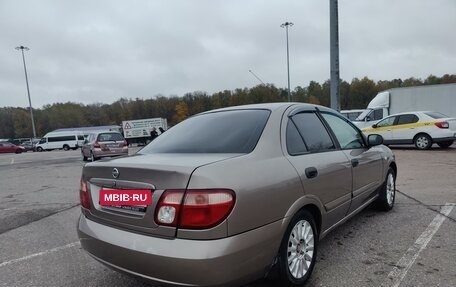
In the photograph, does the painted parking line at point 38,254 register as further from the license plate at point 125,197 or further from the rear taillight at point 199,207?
the rear taillight at point 199,207

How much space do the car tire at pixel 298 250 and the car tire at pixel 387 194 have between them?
2265 mm

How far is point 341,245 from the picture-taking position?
13.3 ft

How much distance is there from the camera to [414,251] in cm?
380

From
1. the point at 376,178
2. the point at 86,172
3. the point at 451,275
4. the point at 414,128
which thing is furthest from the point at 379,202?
the point at 414,128

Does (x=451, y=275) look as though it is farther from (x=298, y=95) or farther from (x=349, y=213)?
(x=298, y=95)

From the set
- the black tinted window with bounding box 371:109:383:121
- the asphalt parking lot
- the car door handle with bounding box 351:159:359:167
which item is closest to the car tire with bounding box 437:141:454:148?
the black tinted window with bounding box 371:109:383:121

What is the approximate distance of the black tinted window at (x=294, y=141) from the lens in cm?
317

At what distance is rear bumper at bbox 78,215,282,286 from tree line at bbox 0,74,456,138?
84.3m

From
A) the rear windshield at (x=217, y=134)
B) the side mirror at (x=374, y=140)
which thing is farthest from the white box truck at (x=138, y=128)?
the rear windshield at (x=217, y=134)

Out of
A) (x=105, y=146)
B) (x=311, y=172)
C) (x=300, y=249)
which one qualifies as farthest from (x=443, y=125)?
(x=105, y=146)

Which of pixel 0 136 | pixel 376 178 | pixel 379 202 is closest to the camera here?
pixel 376 178

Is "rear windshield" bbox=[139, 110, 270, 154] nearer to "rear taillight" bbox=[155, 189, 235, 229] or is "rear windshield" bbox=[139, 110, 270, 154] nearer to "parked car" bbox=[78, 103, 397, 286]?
"parked car" bbox=[78, 103, 397, 286]

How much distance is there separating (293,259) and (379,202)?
2.72 m

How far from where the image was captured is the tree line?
93.0m
